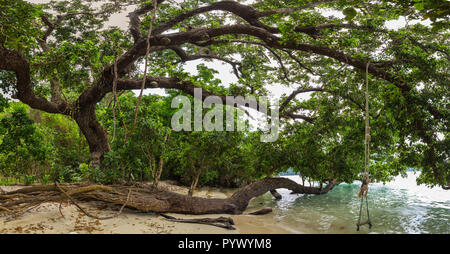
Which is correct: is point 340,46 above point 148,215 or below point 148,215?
above

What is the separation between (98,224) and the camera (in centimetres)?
405

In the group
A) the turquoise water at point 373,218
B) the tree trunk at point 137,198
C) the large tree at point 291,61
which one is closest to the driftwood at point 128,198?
the tree trunk at point 137,198

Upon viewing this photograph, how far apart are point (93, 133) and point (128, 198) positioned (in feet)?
10.0

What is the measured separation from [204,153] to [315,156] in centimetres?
313

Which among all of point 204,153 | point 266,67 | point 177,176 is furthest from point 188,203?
point 177,176

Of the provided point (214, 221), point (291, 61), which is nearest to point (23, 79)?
point (214, 221)

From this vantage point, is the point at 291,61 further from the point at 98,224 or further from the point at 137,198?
the point at 98,224

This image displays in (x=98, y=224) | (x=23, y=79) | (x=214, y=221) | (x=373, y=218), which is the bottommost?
(x=373, y=218)

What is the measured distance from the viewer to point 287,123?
7.53 meters

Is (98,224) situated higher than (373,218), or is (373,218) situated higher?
(98,224)

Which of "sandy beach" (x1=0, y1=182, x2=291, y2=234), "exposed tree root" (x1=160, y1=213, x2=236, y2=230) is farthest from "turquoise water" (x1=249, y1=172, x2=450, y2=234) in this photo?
"exposed tree root" (x1=160, y1=213, x2=236, y2=230)

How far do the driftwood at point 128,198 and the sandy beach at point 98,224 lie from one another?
154 millimetres
